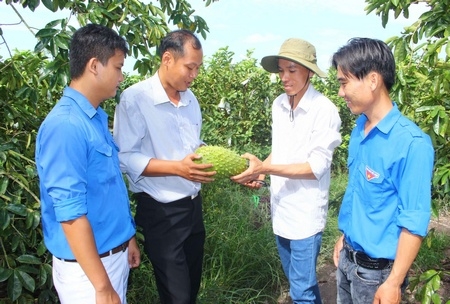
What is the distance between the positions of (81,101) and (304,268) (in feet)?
5.10

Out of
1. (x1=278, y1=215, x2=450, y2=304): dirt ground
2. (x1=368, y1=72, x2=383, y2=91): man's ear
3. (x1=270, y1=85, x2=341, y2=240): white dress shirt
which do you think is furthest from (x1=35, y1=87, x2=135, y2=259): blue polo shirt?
(x1=278, y1=215, x2=450, y2=304): dirt ground

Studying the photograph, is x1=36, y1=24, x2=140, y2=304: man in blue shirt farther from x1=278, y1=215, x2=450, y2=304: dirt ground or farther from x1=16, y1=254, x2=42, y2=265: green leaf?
x1=278, y1=215, x2=450, y2=304: dirt ground

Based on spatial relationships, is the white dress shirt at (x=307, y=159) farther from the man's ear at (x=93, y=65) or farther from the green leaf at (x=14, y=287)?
the green leaf at (x=14, y=287)

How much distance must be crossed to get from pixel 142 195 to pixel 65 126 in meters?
0.96

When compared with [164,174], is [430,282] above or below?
below

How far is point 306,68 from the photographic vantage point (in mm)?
2734

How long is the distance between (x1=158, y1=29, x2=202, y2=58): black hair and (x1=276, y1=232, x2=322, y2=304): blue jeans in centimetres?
126

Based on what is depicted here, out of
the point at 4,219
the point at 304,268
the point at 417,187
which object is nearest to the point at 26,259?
the point at 4,219

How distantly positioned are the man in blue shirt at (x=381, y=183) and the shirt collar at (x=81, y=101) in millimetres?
1069

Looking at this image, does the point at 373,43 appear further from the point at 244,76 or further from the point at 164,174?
the point at 244,76

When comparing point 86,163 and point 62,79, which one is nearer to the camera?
point 86,163

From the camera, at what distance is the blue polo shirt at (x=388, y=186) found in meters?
1.76

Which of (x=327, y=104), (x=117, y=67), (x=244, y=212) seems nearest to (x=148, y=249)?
(x=117, y=67)

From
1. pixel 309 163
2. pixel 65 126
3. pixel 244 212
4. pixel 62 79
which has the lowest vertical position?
pixel 244 212
